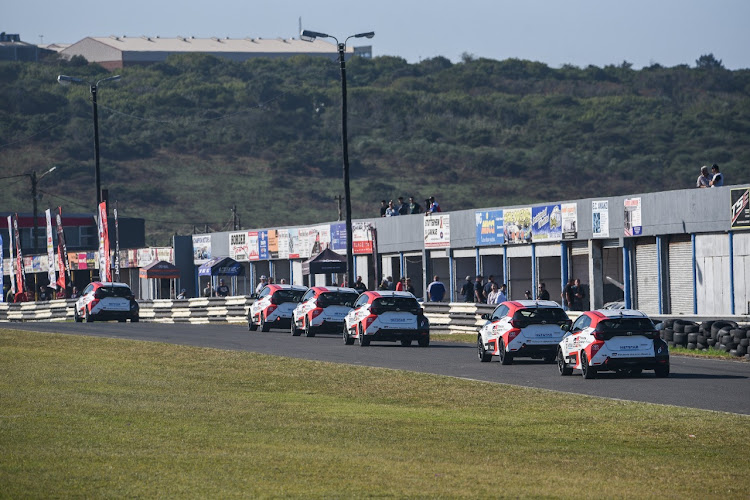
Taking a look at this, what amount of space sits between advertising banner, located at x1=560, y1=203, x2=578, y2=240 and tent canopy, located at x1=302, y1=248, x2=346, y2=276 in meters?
9.29

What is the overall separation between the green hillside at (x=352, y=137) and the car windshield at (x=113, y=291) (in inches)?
2525

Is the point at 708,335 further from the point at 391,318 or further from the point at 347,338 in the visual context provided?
the point at 347,338

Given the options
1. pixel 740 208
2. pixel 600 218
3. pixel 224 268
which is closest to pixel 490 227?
pixel 600 218

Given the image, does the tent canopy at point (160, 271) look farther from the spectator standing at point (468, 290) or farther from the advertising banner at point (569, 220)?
the advertising banner at point (569, 220)

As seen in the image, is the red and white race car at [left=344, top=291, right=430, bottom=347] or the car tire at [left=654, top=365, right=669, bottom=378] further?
the red and white race car at [left=344, top=291, right=430, bottom=347]

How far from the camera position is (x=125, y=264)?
68875mm

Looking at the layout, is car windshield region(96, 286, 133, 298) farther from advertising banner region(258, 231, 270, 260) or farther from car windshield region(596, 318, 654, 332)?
car windshield region(596, 318, 654, 332)

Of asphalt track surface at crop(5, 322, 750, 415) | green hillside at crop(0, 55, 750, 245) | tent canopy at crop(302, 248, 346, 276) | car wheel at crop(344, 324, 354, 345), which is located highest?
green hillside at crop(0, 55, 750, 245)

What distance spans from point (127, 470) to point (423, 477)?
9.09ft

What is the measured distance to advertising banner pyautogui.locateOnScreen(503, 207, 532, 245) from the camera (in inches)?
1658

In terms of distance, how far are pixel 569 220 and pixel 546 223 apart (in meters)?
1.19

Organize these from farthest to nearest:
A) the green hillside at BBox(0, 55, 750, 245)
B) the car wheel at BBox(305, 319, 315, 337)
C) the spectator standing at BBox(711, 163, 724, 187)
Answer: the green hillside at BBox(0, 55, 750, 245), the car wheel at BBox(305, 319, 315, 337), the spectator standing at BBox(711, 163, 724, 187)

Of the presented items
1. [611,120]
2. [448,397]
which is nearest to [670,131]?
[611,120]

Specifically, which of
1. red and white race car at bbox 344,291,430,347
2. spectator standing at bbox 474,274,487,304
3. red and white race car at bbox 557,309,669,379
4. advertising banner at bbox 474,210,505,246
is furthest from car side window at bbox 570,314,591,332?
advertising banner at bbox 474,210,505,246
